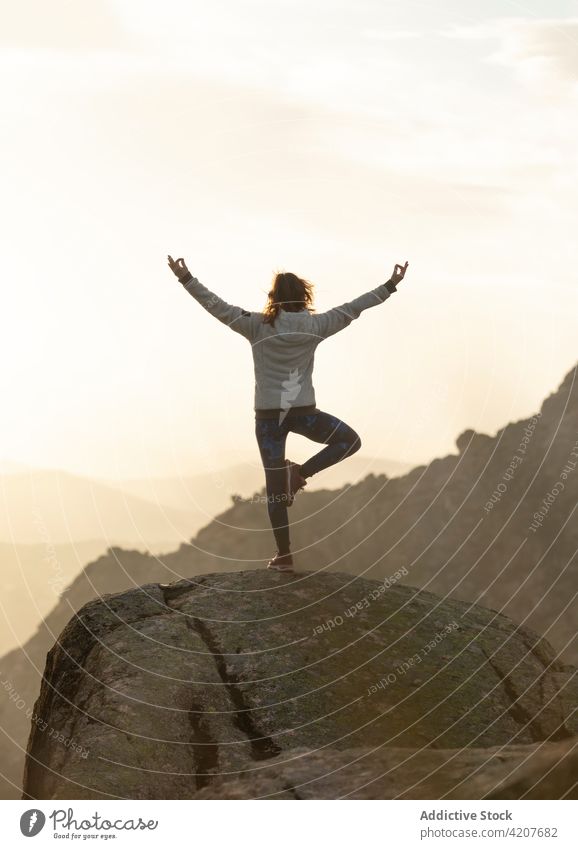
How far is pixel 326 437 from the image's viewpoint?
16.1 m

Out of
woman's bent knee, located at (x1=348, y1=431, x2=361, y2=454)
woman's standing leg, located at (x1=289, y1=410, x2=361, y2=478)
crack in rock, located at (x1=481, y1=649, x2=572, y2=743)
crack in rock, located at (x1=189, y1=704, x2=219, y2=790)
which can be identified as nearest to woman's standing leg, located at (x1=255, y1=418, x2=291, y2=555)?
woman's standing leg, located at (x1=289, y1=410, x2=361, y2=478)

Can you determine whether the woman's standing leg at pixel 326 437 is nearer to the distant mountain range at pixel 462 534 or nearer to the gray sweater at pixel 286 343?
the gray sweater at pixel 286 343

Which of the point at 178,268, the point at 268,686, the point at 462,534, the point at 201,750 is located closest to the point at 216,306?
the point at 178,268

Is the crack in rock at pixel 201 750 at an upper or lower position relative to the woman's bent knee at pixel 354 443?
lower

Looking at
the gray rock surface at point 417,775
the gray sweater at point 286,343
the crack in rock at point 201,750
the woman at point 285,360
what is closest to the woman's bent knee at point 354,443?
the woman at point 285,360

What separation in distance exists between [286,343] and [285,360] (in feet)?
0.89

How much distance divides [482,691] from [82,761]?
6.09 m

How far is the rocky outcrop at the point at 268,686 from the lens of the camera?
12.6 meters

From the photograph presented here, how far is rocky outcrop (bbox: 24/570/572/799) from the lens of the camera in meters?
12.6

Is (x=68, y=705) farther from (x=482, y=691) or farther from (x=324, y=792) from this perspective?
(x=482, y=691)

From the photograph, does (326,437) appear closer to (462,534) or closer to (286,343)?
(286,343)

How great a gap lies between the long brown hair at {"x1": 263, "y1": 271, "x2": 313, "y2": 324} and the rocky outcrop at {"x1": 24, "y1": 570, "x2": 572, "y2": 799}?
14.6 ft

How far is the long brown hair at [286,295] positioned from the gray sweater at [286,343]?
0.12 metres

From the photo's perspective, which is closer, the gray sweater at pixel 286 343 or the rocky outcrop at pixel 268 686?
the rocky outcrop at pixel 268 686
